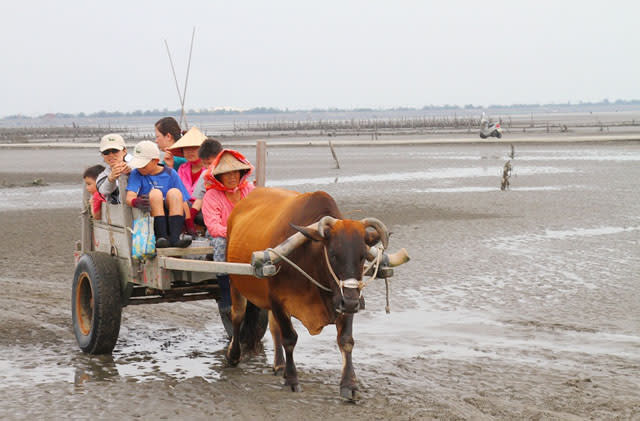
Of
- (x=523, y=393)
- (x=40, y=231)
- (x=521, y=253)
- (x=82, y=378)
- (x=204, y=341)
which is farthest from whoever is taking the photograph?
(x=40, y=231)

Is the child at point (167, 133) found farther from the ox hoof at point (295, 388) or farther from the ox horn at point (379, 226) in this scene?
the ox horn at point (379, 226)

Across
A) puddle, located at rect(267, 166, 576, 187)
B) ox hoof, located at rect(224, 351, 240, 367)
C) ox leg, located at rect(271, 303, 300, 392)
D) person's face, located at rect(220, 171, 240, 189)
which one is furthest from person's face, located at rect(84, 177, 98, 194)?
puddle, located at rect(267, 166, 576, 187)

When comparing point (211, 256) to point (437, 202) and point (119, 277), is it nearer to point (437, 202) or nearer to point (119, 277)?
point (119, 277)

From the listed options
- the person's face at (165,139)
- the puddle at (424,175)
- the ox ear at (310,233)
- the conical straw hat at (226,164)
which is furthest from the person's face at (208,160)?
the puddle at (424,175)

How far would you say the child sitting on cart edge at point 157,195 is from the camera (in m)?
7.63

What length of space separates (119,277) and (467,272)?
20.7ft

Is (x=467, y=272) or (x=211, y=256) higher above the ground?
(x=211, y=256)

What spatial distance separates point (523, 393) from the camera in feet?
22.3

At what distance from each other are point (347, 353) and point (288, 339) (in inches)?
23.4

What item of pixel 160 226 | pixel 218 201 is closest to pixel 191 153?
pixel 218 201

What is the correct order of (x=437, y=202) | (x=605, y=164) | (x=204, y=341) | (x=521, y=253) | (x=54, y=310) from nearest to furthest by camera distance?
(x=204, y=341), (x=54, y=310), (x=521, y=253), (x=437, y=202), (x=605, y=164)

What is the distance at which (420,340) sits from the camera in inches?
346

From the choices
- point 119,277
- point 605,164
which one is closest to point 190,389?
point 119,277

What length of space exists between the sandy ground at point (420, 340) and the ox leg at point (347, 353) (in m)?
0.14
